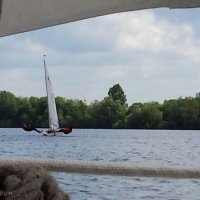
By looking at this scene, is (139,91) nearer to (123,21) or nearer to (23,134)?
(123,21)

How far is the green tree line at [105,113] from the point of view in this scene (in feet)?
51.6

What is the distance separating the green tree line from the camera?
15.7 m

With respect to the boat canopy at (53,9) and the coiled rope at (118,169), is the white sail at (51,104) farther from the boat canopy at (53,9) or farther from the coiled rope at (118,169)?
the coiled rope at (118,169)

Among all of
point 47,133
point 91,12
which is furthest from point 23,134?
point 91,12

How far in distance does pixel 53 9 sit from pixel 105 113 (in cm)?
1567

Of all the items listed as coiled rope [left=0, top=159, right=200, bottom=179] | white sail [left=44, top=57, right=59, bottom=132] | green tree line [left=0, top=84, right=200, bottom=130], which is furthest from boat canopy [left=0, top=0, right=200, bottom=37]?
green tree line [left=0, top=84, right=200, bottom=130]

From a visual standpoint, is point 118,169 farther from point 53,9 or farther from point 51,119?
point 51,119

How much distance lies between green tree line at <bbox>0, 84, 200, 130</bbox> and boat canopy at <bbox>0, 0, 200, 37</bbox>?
1373 centimetres

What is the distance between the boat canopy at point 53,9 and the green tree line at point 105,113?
45.1 ft

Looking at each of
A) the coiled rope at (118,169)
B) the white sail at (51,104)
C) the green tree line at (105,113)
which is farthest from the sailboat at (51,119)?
the coiled rope at (118,169)

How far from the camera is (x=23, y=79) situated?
63.4 ft

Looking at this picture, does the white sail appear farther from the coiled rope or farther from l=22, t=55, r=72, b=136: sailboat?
the coiled rope

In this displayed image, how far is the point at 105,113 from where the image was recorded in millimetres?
16766

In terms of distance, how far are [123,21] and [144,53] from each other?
7.71ft
